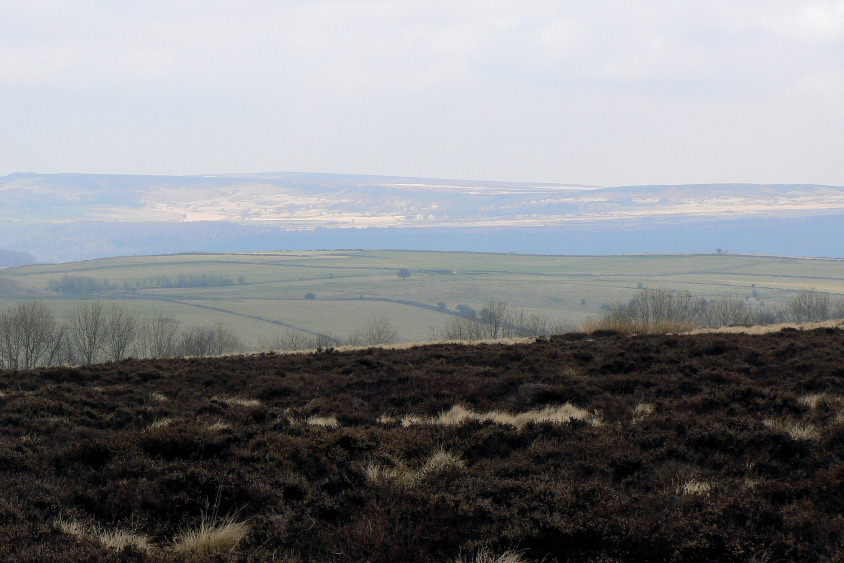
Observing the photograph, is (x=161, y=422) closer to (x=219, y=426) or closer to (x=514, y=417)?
(x=219, y=426)

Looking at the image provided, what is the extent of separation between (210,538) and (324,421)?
628cm

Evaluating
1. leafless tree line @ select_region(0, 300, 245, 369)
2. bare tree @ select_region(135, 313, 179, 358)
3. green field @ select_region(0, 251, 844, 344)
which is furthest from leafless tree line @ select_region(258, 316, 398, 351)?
bare tree @ select_region(135, 313, 179, 358)

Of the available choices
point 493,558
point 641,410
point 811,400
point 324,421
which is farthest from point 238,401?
point 811,400

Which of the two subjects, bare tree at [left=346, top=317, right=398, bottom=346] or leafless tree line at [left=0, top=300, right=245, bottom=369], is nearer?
leafless tree line at [left=0, top=300, right=245, bottom=369]

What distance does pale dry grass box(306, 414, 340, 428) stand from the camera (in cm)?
1116

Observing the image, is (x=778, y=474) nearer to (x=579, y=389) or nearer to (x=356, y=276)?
(x=579, y=389)

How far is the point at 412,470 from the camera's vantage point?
7801 mm

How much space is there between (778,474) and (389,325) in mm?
109223

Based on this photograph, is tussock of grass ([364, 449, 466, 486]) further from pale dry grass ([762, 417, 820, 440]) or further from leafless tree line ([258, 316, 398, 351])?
leafless tree line ([258, 316, 398, 351])

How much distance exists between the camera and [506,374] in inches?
678

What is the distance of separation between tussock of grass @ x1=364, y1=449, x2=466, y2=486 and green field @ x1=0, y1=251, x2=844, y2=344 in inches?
3757

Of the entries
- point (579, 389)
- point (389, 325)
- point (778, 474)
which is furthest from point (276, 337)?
point (778, 474)

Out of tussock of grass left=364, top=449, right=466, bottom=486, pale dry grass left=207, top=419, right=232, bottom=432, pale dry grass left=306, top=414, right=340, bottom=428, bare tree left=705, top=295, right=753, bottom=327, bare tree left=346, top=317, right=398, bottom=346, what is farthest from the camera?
bare tree left=346, top=317, right=398, bottom=346

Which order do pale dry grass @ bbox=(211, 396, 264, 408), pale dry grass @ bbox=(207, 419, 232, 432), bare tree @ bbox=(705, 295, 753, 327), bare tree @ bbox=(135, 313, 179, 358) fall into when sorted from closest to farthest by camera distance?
pale dry grass @ bbox=(207, 419, 232, 432) < pale dry grass @ bbox=(211, 396, 264, 408) < bare tree @ bbox=(135, 313, 179, 358) < bare tree @ bbox=(705, 295, 753, 327)
